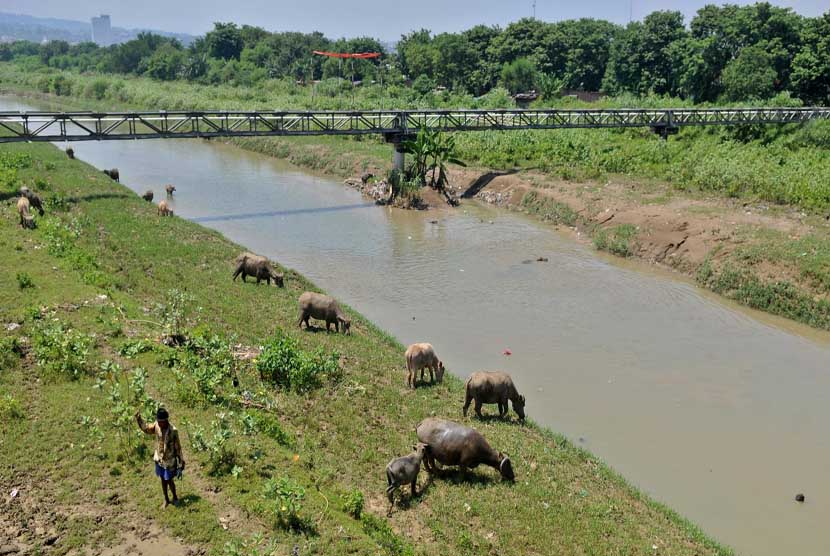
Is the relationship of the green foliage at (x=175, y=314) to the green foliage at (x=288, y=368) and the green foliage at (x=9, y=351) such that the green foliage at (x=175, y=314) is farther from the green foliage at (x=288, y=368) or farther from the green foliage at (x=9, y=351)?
the green foliage at (x=9, y=351)

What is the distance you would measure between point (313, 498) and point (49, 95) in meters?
97.8

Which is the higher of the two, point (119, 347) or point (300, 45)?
point (300, 45)

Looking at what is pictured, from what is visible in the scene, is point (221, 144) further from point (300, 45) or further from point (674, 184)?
point (300, 45)

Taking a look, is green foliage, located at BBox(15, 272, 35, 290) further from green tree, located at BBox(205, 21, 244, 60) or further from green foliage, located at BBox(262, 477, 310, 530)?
green tree, located at BBox(205, 21, 244, 60)

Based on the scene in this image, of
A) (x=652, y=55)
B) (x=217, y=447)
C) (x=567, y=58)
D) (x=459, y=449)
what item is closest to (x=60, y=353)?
(x=217, y=447)

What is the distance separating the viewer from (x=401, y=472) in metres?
10.2

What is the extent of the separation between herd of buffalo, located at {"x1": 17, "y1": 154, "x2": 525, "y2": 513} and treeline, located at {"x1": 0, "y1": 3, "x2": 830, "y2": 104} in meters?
51.3

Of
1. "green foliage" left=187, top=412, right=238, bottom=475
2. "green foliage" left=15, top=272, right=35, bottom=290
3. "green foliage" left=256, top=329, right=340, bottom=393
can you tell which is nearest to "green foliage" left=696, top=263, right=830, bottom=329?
"green foliage" left=256, top=329, right=340, bottom=393

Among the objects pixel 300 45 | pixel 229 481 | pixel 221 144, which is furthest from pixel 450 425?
pixel 300 45

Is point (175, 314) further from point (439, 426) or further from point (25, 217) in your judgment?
point (25, 217)

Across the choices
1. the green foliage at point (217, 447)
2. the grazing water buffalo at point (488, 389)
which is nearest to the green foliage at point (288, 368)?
the green foliage at point (217, 447)

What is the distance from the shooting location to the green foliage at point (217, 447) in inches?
395

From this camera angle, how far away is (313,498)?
978 cm

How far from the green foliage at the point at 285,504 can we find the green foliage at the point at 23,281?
10.1 metres
